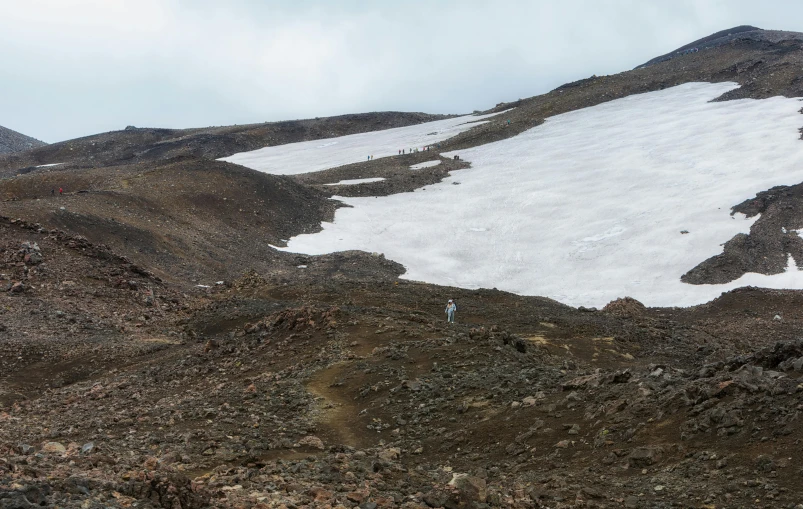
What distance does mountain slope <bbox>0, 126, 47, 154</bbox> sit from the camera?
99.1m

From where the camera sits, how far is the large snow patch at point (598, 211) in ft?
118

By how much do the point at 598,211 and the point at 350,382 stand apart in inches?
1277

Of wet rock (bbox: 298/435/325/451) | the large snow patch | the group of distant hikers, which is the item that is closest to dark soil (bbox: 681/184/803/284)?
the large snow patch

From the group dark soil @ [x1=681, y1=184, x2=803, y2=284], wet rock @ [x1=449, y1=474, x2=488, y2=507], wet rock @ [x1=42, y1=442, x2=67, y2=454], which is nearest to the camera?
wet rock @ [x1=449, y1=474, x2=488, y2=507]

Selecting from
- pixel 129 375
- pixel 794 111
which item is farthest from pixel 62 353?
pixel 794 111

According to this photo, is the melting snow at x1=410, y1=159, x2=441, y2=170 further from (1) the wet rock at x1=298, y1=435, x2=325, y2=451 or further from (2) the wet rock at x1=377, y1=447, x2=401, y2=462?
(2) the wet rock at x1=377, y1=447, x2=401, y2=462

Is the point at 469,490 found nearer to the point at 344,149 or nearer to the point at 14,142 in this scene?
the point at 344,149

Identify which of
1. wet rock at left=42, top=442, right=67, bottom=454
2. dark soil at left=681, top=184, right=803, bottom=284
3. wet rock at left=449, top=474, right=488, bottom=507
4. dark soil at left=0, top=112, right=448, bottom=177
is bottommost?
dark soil at left=681, top=184, right=803, bottom=284

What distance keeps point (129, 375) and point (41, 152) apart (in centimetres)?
7784

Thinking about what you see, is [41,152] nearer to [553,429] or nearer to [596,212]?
[596,212]

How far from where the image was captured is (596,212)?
145ft

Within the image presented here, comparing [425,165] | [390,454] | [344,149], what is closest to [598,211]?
[425,165]

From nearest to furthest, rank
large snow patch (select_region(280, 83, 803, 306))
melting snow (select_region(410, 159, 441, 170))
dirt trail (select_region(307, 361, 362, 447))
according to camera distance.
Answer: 1. dirt trail (select_region(307, 361, 362, 447))
2. large snow patch (select_region(280, 83, 803, 306))
3. melting snow (select_region(410, 159, 441, 170))

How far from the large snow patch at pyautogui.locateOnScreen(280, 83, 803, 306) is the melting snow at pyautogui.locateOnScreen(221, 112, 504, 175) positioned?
538 inches
